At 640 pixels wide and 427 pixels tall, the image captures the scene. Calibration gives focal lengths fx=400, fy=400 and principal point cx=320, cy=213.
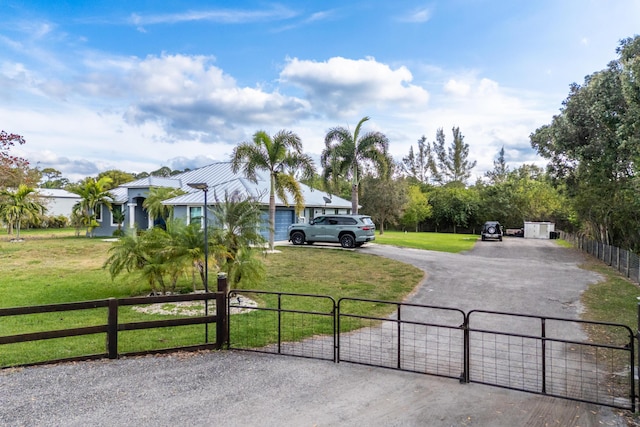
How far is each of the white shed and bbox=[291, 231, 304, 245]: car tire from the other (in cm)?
2373

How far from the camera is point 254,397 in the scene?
14.0ft

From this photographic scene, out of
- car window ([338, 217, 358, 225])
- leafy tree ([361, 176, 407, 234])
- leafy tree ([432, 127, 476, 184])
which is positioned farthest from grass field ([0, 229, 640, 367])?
leafy tree ([432, 127, 476, 184])

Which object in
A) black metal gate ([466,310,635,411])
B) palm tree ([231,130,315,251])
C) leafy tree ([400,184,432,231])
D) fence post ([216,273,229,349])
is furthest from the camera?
leafy tree ([400,184,432,231])

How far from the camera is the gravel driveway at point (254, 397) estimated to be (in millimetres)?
3812

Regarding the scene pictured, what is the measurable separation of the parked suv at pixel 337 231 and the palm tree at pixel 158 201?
7.30m

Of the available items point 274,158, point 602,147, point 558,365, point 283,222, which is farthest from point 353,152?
point 558,365

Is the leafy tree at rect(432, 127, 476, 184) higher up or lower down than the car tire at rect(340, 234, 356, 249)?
higher up

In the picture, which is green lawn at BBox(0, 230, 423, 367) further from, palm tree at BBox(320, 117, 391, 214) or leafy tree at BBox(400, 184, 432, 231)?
leafy tree at BBox(400, 184, 432, 231)

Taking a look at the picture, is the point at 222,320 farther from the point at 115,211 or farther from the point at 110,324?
the point at 115,211

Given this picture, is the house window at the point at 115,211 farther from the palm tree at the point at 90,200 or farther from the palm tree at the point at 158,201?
the palm tree at the point at 158,201

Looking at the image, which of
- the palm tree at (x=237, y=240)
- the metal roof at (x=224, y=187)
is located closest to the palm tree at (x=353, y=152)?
the metal roof at (x=224, y=187)

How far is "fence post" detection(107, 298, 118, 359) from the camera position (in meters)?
5.34

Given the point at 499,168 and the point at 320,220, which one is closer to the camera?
the point at 320,220

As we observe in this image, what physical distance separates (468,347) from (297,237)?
1684 centimetres
